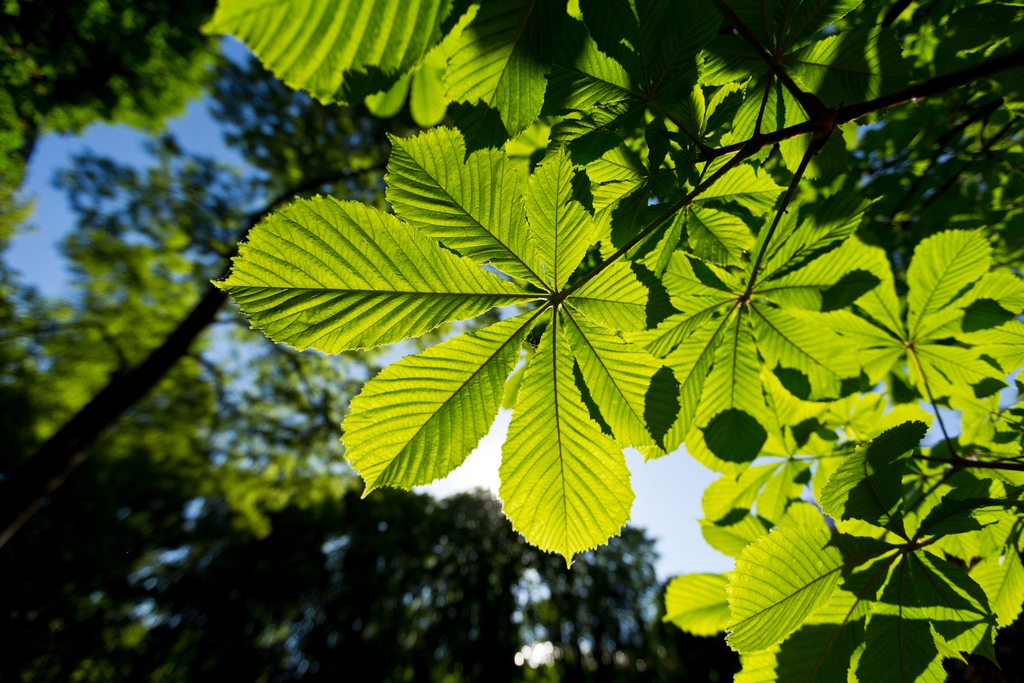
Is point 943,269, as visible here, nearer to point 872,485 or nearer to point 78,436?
point 872,485

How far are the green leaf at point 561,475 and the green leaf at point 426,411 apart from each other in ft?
0.26

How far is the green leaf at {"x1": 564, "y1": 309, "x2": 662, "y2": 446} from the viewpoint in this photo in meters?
0.80

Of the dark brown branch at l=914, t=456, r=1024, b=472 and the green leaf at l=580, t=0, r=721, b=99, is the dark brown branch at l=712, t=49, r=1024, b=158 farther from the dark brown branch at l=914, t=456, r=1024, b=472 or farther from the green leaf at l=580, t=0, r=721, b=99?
the dark brown branch at l=914, t=456, r=1024, b=472

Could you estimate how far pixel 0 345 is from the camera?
807 cm

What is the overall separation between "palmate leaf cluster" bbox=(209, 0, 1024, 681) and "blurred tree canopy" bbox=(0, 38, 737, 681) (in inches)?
291

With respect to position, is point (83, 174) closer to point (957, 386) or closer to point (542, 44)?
point (542, 44)

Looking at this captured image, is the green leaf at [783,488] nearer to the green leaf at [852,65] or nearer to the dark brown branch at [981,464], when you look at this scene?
the dark brown branch at [981,464]

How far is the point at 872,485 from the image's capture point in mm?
946

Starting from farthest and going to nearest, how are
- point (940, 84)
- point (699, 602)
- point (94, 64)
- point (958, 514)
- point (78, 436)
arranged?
point (94, 64), point (78, 436), point (699, 602), point (958, 514), point (940, 84)

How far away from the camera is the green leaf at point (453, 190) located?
0.68m

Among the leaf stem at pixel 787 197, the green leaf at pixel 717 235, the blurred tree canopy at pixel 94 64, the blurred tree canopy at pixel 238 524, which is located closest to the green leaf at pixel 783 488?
the leaf stem at pixel 787 197

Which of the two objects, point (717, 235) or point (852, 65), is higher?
point (852, 65)

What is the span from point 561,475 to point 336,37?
0.69m

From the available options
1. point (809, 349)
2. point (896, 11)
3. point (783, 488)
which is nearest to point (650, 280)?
point (809, 349)
